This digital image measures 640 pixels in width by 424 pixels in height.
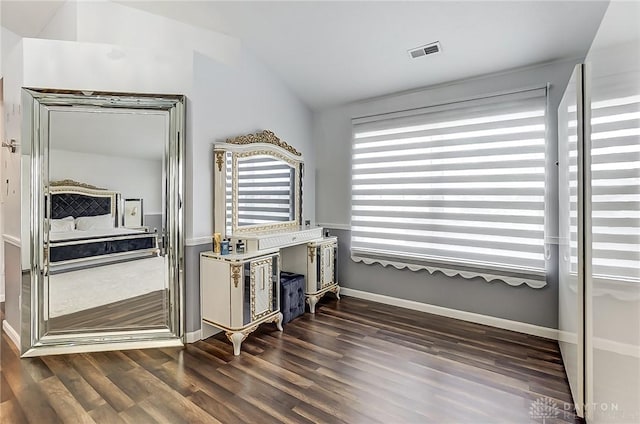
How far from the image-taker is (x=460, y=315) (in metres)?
3.29

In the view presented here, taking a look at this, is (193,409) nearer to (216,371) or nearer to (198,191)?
(216,371)

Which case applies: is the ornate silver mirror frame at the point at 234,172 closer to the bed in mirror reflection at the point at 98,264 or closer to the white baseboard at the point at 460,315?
the bed in mirror reflection at the point at 98,264

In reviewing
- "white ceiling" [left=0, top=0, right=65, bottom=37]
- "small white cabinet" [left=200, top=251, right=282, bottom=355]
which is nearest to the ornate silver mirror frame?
"small white cabinet" [left=200, top=251, right=282, bottom=355]

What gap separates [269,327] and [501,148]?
274cm

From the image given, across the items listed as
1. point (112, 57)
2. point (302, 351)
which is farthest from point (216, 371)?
point (112, 57)

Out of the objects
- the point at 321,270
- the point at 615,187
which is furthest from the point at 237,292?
the point at 615,187

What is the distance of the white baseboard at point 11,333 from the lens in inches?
106

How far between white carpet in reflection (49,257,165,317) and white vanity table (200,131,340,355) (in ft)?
1.40

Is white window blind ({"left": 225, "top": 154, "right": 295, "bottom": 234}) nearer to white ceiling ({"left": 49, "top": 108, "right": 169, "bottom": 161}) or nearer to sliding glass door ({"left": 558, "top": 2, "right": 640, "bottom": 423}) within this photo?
white ceiling ({"left": 49, "top": 108, "right": 169, "bottom": 161})

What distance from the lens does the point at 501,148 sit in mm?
2963

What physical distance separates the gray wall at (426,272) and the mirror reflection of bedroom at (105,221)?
2.03 metres

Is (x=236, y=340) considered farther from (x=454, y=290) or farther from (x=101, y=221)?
(x=454, y=290)

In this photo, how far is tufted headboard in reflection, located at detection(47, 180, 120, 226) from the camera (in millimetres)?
2570

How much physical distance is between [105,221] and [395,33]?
2.92 m
